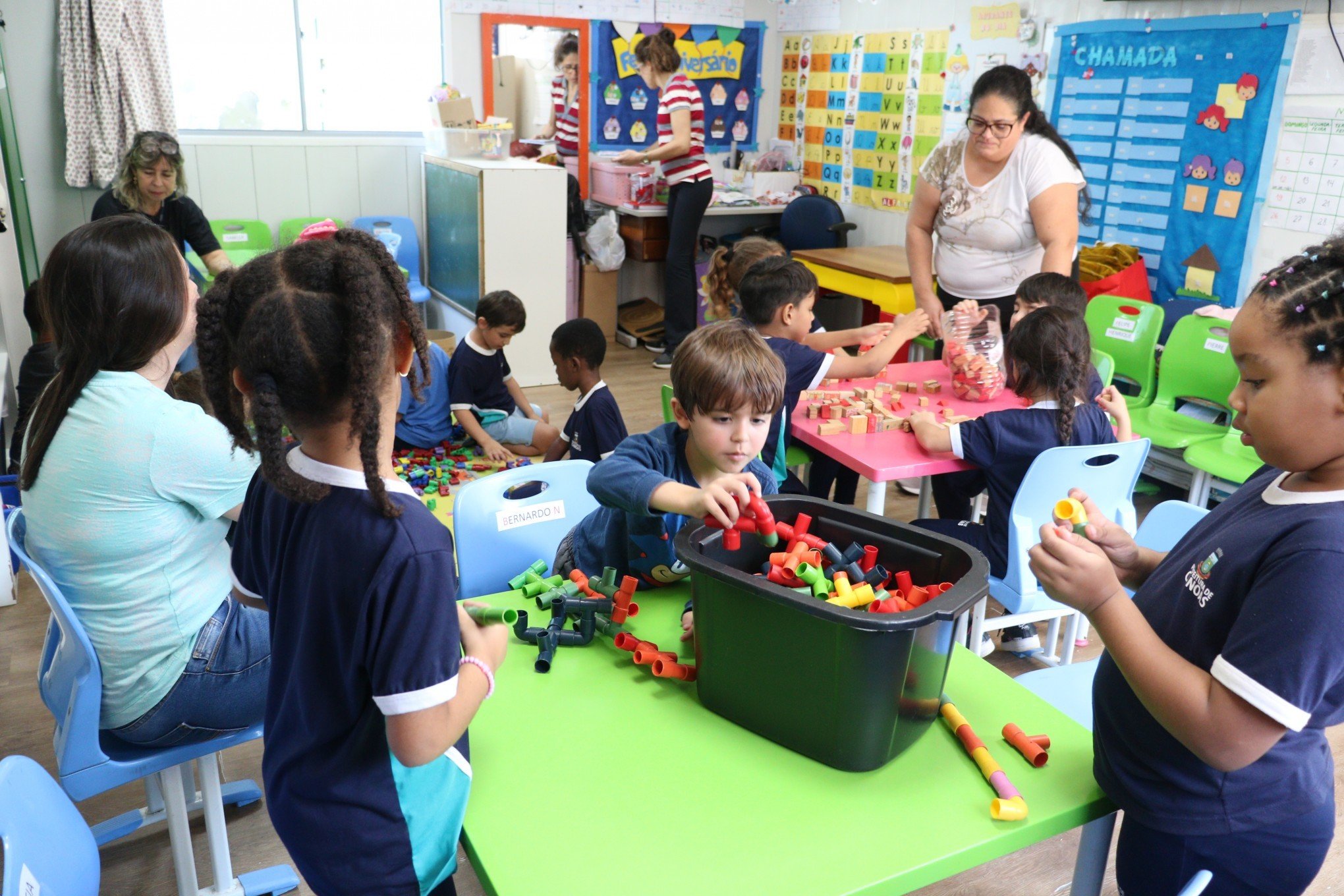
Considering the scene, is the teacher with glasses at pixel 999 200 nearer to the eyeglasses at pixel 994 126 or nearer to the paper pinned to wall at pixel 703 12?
the eyeglasses at pixel 994 126

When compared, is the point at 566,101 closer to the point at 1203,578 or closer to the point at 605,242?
the point at 605,242

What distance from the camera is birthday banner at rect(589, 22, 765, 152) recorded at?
A: 240 inches

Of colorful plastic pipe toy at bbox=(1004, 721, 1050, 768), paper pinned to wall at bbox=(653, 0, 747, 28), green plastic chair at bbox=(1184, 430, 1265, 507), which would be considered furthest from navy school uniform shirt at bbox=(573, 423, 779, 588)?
paper pinned to wall at bbox=(653, 0, 747, 28)

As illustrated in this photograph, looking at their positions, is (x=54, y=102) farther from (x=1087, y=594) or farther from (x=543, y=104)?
(x=1087, y=594)

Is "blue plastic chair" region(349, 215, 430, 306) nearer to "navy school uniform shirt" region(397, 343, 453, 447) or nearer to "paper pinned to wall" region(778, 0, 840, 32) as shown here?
"navy school uniform shirt" region(397, 343, 453, 447)

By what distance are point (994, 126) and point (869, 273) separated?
6.54 feet

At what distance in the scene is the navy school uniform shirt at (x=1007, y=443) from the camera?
2314 millimetres

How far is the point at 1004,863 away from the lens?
195cm

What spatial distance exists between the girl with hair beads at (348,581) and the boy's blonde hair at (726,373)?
1.76ft

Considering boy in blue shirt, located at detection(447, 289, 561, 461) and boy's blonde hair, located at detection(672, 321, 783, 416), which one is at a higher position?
boy's blonde hair, located at detection(672, 321, 783, 416)

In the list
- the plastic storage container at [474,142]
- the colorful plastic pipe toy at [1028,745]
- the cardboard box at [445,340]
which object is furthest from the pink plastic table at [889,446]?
the plastic storage container at [474,142]

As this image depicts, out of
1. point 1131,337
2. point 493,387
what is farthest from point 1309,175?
point 493,387

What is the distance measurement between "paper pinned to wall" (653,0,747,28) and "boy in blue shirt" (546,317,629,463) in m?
3.68

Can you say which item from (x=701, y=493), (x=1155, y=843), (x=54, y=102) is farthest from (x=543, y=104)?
(x=1155, y=843)
